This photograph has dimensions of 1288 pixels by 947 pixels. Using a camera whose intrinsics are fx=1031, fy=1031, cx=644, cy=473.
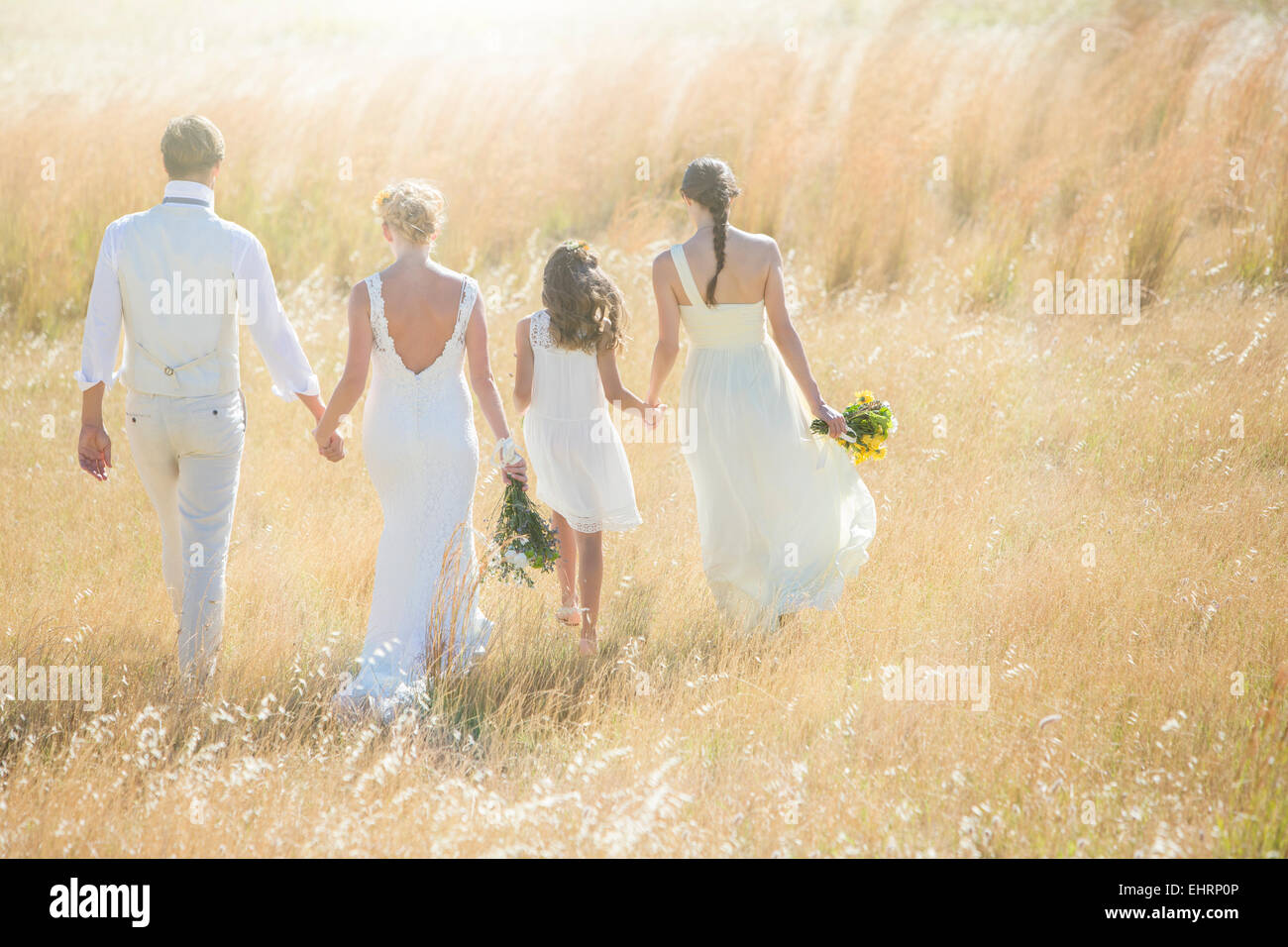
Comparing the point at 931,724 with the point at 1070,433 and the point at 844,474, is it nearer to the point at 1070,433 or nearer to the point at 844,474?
the point at 844,474

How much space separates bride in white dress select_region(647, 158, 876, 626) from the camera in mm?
4250

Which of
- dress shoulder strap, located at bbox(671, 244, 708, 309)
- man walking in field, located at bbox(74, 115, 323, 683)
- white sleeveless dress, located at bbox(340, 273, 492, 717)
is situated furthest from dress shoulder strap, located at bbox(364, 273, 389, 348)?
dress shoulder strap, located at bbox(671, 244, 708, 309)

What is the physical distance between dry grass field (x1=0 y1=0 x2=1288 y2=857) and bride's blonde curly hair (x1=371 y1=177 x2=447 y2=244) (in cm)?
163

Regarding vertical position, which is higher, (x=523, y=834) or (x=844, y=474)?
(x=844, y=474)

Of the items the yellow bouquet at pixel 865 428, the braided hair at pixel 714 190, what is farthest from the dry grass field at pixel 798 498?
the braided hair at pixel 714 190

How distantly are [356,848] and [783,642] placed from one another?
77.0 inches

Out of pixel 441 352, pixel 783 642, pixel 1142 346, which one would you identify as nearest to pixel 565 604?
pixel 783 642

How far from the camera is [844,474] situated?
4637 mm

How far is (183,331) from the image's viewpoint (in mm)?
3586

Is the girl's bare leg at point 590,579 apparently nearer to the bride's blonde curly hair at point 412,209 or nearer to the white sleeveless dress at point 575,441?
the white sleeveless dress at point 575,441

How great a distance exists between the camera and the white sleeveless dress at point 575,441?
4152mm

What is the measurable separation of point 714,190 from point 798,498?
4.41ft

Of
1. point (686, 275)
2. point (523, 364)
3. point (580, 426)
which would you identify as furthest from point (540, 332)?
point (686, 275)
